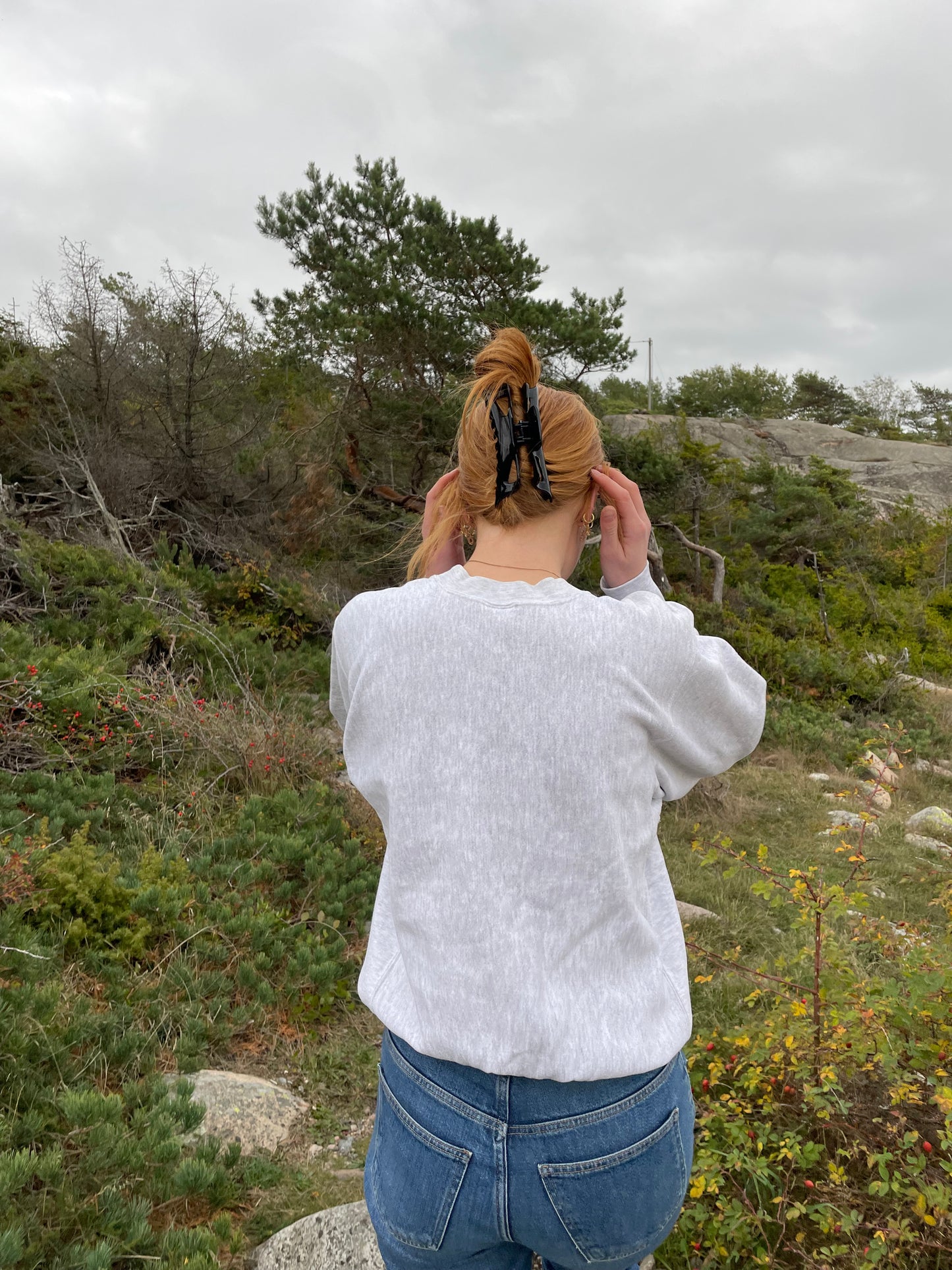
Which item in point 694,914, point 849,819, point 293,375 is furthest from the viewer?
point 293,375

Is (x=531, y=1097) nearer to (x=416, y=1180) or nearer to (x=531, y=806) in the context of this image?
(x=416, y=1180)

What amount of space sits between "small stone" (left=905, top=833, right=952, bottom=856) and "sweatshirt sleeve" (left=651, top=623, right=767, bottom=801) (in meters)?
5.63

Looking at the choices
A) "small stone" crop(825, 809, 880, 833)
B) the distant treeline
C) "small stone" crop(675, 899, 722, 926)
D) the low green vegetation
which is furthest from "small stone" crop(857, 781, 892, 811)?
the distant treeline

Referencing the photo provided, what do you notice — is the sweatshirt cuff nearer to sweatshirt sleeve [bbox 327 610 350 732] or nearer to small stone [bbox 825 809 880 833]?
sweatshirt sleeve [bbox 327 610 350 732]

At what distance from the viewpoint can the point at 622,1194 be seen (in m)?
0.98

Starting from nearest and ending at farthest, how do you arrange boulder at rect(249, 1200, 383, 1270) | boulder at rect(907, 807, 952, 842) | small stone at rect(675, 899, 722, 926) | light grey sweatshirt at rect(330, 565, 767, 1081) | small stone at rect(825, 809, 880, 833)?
light grey sweatshirt at rect(330, 565, 767, 1081) < boulder at rect(249, 1200, 383, 1270) < small stone at rect(675, 899, 722, 926) < small stone at rect(825, 809, 880, 833) < boulder at rect(907, 807, 952, 842)

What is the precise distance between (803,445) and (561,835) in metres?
28.4

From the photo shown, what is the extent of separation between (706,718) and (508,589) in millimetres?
323

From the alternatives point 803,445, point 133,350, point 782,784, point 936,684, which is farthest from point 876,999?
point 803,445

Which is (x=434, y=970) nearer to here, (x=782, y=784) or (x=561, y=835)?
(x=561, y=835)

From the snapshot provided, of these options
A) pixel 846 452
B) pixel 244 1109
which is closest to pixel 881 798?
pixel 244 1109

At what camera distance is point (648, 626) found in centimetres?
95

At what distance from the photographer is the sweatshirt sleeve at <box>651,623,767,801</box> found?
99 cm

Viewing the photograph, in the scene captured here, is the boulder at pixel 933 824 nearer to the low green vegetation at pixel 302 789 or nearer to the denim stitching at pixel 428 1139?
the low green vegetation at pixel 302 789
